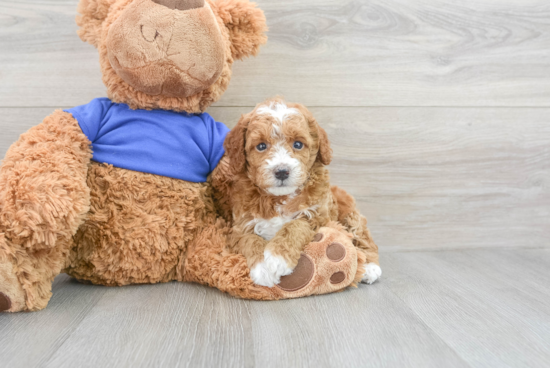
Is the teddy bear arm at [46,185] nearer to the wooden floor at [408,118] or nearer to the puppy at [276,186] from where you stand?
the wooden floor at [408,118]

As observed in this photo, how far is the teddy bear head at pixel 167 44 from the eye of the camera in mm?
928

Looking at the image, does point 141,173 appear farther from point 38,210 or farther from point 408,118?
point 408,118

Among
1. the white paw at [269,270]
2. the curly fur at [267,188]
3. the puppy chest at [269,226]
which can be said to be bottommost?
the white paw at [269,270]

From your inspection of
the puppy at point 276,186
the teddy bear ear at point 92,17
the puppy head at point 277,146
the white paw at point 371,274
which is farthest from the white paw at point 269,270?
the teddy bear ear at point 92,17

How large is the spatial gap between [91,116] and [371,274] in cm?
79

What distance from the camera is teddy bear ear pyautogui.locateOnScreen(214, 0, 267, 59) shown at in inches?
41.5

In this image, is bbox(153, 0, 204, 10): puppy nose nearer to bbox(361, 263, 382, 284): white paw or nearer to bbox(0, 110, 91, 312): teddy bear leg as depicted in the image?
bbox(0, 110, 91, 312): teddy bear leg

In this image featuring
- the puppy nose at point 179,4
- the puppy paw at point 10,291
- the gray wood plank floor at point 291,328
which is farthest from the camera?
the puppy nose at point 179,4

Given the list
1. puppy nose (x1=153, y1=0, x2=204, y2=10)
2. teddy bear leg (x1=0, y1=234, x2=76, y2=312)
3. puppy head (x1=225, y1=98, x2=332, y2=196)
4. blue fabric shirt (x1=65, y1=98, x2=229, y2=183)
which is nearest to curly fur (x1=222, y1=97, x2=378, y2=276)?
puppy head (x1=225, y1=98, x2=332, y2=196)

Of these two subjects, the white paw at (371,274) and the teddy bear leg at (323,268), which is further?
the white paw at (371,274)

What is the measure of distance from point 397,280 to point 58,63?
1149 mm

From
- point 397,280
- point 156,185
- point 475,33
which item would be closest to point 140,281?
point 156,185

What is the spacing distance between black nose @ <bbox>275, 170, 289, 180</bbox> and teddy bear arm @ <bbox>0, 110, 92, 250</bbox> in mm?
417

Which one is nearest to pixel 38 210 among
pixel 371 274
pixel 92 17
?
pixel 92 17
